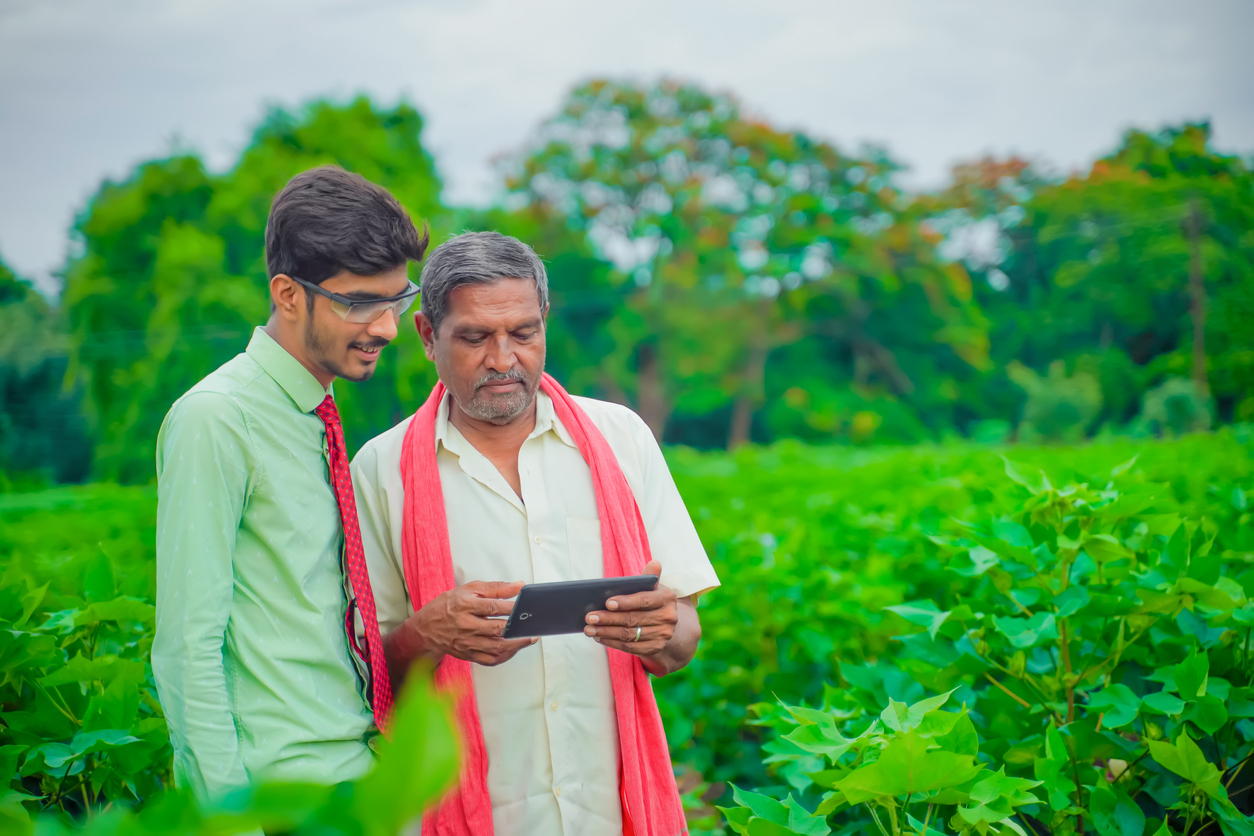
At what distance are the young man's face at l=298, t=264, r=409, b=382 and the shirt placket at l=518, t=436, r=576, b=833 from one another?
1.67 ft

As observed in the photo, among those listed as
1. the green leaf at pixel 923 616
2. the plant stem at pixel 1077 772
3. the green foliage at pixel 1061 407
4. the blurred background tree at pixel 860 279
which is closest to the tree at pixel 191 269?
the blurred background tree at pixel 860 279

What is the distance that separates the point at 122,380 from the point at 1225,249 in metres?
33.7

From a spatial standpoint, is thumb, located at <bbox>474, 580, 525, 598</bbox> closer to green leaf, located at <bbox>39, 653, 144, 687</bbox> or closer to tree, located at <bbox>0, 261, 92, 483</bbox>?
green leaf, located at <bbox>39, 653, 144, 687</bbox>

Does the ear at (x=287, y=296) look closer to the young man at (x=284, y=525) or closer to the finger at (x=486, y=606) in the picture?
the young man at (x=284, y=525)

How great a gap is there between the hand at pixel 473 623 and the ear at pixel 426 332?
656 millimetres

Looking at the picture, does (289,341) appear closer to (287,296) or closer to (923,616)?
(287,296)

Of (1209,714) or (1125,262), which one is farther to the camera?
(1125,262)

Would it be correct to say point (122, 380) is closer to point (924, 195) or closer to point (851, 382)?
point (851, 382)

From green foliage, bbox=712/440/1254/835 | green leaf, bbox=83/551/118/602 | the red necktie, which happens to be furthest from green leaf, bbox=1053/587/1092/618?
green leaf, bbox=83/551/118/602

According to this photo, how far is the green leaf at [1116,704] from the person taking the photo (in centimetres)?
180

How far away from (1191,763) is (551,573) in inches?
52.1

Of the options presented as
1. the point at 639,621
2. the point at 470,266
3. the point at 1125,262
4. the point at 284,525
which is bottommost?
the point at 639,621

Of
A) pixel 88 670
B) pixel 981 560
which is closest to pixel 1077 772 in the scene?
pixel 981 560

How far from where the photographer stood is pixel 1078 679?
2006 millimetres
